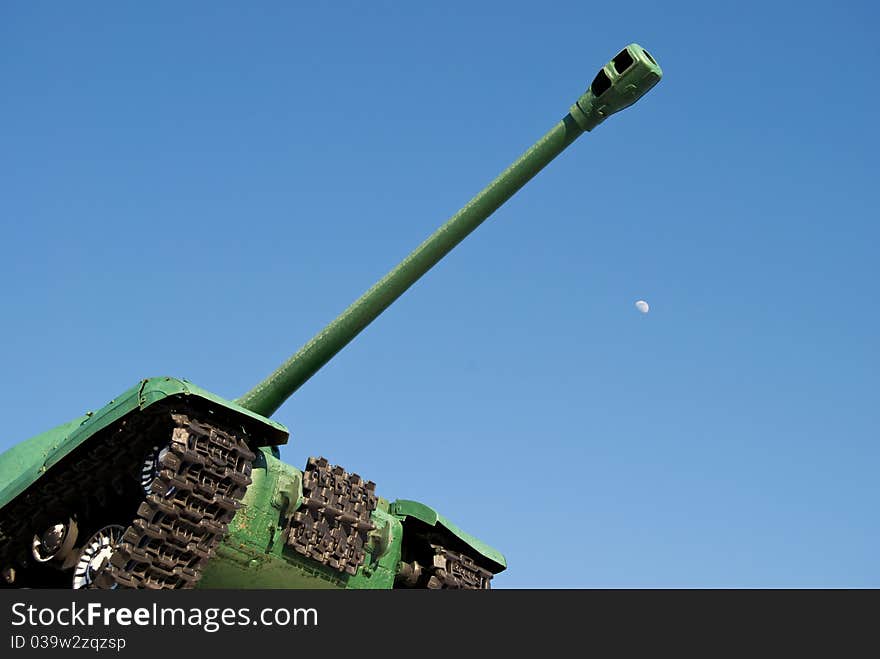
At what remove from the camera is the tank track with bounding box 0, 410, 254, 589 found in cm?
1385

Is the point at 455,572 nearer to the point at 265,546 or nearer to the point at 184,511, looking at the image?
the point at 265,546

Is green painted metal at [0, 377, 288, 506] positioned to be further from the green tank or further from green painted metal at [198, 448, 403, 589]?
green painted metal at [198, 448, 403, 589]

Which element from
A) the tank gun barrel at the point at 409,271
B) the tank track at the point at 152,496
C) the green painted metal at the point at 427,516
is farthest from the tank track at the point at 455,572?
the tank track at the point at 152,496

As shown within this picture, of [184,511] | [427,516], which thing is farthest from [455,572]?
[184,511]

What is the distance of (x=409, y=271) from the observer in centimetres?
1611

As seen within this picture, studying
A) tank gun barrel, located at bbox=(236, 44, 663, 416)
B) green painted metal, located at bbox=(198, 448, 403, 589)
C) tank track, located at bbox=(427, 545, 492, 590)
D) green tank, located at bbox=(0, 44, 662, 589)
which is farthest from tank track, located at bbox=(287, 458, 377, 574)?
tank track, located at bbox=(427, 545, 492, 590)

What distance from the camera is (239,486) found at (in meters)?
14.5

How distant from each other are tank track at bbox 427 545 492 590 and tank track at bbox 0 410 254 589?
437cm

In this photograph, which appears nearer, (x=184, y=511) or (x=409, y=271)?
(x=184, y=511)

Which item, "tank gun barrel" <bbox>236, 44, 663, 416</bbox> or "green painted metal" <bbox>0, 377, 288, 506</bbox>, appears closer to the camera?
"green painted metal" <bbox>0, 377, 288, 506</bbox>

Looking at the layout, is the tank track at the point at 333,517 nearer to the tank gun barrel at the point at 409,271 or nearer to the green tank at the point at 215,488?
the green tank at the point at 215,488

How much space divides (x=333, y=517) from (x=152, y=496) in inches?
121
